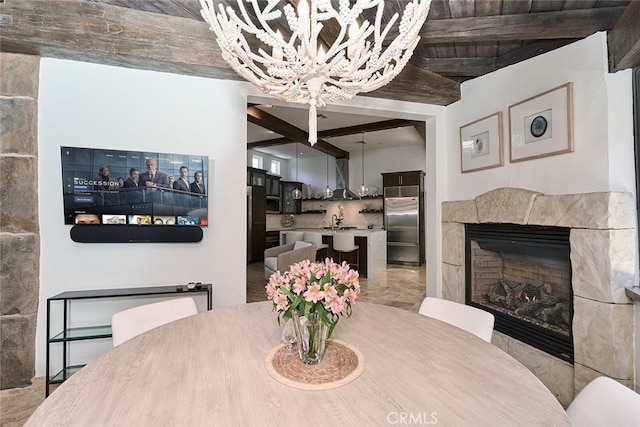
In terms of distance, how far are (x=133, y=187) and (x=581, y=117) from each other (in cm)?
315

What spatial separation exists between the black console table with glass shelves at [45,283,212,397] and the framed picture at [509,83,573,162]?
2.65 meters

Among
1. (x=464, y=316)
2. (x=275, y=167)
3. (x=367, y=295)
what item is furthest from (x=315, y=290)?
(x=275, y=167)

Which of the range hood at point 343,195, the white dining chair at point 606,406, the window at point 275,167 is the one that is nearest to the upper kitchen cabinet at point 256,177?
the window at point 275,167

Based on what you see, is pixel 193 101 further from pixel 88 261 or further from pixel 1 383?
pixel 1 383

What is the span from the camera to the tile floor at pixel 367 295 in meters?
1.82

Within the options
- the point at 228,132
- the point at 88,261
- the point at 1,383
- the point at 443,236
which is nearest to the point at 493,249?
the point at 443,236

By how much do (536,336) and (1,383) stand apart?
12.4 feet

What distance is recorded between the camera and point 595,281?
172cm

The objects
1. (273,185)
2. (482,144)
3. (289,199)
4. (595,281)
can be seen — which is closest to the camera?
(595,281)

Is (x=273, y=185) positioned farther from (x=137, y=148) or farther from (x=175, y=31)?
(x=175, y=31)

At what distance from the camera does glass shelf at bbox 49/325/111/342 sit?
6.46ft

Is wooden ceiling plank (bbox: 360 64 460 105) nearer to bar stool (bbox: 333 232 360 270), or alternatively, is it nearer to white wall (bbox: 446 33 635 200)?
white wall (bbox: 446 33 635 200)

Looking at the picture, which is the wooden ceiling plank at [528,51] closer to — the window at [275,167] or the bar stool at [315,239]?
the bar stool at [315,239]

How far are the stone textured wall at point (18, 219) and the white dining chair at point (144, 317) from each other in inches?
45.4
